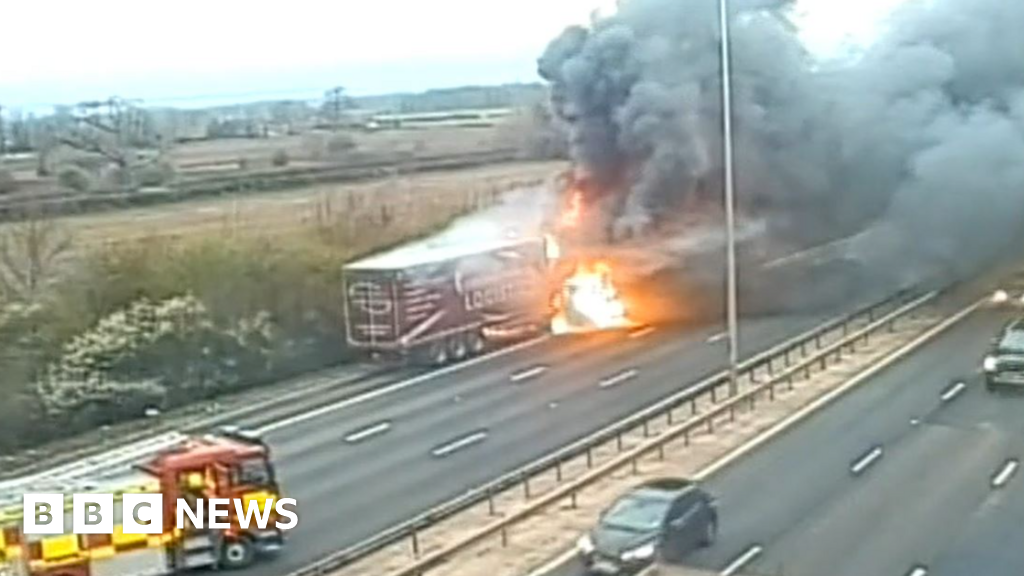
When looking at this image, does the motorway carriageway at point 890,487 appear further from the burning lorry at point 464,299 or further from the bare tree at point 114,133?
the bare tree at point 114,133

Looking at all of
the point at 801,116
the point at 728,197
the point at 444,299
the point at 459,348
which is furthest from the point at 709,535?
the point at 801,116

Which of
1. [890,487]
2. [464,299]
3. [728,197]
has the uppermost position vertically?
[728,197]

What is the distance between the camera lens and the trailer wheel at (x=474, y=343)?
21.5 ft

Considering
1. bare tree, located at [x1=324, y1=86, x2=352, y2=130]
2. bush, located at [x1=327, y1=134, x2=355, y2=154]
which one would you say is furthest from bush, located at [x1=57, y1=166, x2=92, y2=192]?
bush, located at [x1=327, y1=134, x2=355, y2=154]

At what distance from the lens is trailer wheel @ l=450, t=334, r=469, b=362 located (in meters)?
6.49

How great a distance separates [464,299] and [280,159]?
3.30 feet

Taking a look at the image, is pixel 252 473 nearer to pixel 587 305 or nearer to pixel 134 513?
pixel 134 513

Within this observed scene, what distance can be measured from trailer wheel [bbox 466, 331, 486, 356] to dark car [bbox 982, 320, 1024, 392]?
6.93 ft

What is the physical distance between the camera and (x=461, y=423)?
18.5 ft

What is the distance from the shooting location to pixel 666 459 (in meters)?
5.15

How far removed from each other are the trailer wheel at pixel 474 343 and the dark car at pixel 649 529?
2.07 metres

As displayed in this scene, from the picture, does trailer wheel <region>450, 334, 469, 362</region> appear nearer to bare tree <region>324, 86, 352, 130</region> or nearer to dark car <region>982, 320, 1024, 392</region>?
bare tree <region>324, 86, 352, 130</region>

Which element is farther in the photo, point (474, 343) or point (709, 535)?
point (474, 343)

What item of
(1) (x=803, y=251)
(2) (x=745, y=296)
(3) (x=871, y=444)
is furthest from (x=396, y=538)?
(1) (x=803, y=251)
